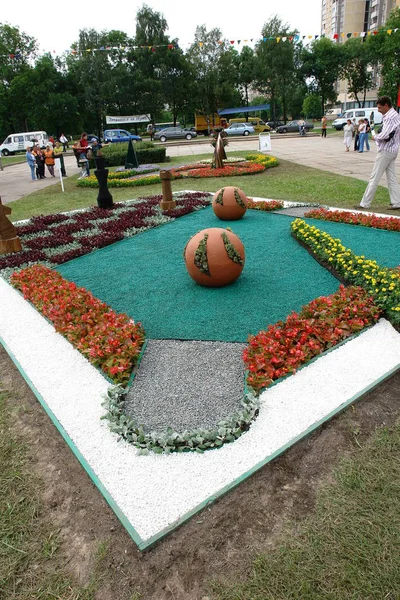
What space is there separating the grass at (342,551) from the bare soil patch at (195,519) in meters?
0.09

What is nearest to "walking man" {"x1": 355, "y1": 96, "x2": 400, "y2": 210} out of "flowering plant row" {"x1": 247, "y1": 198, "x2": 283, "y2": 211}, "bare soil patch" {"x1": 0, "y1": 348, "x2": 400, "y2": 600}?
"flowering plant row" {"x1": 247, "y1": 198, "x2": 283, "y2": 211}

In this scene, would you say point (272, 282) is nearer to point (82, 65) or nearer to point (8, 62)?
point (82, 65)

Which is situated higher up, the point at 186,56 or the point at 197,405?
the point at 186,56

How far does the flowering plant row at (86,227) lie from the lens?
798cm

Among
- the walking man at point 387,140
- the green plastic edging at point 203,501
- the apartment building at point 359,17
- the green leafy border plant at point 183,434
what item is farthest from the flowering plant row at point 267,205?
the apartment building at point 359,17

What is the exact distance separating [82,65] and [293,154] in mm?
41635

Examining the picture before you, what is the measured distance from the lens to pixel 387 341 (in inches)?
171

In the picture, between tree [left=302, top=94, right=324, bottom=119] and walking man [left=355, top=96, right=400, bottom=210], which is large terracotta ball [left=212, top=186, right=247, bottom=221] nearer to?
walking man [left=355, top=96, right=400, bottom=210]

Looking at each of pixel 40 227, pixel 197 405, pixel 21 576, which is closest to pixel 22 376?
pixel 197 405

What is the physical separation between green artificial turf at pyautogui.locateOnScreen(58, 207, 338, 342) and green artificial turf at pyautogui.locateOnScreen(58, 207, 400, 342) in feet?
0.04

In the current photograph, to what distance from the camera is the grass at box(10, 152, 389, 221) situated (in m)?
11.8

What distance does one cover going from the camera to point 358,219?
848 cm

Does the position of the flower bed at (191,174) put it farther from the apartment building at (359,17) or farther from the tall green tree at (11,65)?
the apartment building at (359,17)

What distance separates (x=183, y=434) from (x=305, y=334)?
1.79 meters
